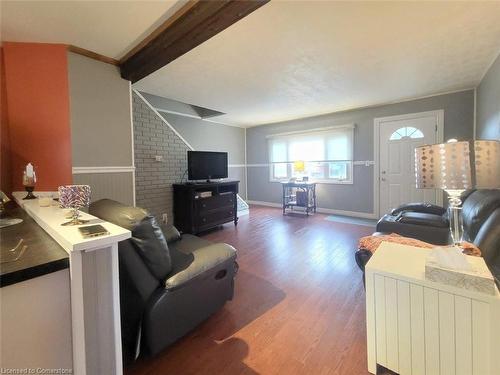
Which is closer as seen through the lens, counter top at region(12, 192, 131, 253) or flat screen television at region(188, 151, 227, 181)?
counter top at region(12, 192, 131, 253)

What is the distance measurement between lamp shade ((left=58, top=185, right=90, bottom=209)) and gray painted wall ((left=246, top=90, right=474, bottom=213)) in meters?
4.84

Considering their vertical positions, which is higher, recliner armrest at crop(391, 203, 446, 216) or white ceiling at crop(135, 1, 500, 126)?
white ceiling at crop(135, 1, 500, 126)

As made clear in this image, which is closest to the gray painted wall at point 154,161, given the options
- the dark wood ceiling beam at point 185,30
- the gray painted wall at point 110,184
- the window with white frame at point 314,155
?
the gray painted wall at point 110,184

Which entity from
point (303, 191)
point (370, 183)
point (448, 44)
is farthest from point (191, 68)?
point (370, 183)

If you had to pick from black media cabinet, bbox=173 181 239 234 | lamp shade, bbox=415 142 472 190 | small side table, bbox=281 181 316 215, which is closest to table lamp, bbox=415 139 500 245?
lamp shade, bbox=415 142 472 190

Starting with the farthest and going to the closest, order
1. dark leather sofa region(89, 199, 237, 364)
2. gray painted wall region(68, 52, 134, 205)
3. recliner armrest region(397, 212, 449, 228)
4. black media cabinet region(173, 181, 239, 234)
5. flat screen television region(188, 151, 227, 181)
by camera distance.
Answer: flat screen television region(188, 151, 227, 181) < black media cabinet region(173, 181, 239, 234) < gray painted wall region(68, 52, 134, 205) < recliner armrest region(397, 212, 449, 228) < dark leather sofa region(89, 199, 237, 364)

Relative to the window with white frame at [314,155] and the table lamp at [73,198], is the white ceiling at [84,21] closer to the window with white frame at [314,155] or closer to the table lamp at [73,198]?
the table lamp at [73,198]

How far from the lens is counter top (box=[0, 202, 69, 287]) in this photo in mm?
721

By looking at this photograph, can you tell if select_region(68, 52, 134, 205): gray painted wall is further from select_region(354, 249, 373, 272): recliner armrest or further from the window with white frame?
the window with white frame

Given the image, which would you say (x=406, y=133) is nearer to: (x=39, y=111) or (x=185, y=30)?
(x=185, y=30)

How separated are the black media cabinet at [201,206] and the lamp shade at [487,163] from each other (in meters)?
3.28

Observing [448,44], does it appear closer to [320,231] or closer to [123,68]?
[320,231]

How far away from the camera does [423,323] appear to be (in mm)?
1088

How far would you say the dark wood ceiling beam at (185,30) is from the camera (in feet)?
5.39
